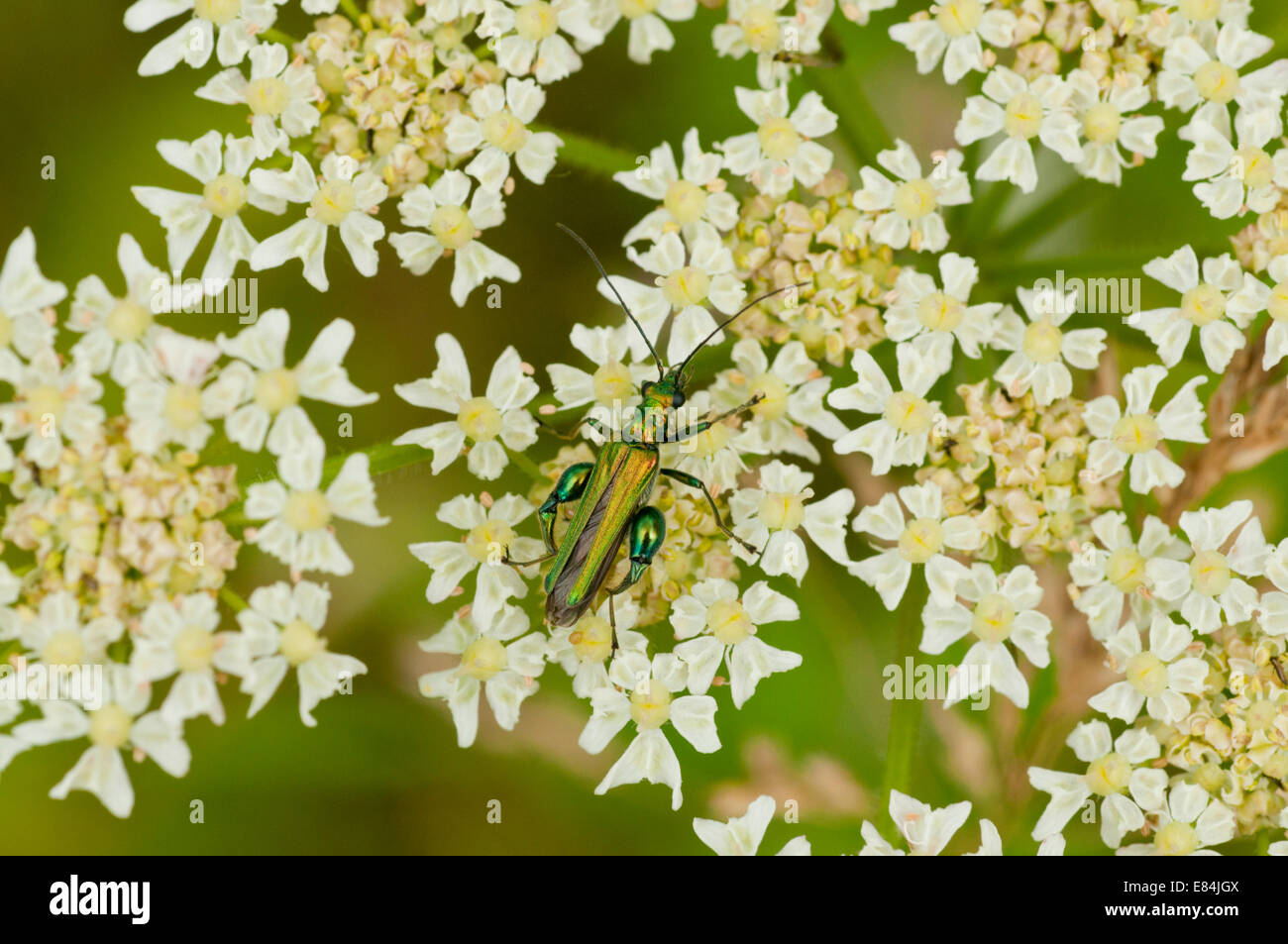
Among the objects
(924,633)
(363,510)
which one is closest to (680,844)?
(924,633)

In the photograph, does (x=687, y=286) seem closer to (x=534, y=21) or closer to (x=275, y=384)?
(x=534, y=21)

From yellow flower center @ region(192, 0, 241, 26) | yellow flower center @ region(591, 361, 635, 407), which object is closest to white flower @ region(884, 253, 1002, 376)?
yellow flower center @ region(591, 361, 635, 407)

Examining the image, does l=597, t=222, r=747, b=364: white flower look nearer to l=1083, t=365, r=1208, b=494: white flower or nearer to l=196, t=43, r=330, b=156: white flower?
l=196, t=43, r=330, b=156: white flower

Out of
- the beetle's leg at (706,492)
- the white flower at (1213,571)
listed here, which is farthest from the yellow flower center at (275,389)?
the white flower at (1213,571)

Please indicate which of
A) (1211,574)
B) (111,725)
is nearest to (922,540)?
(1211,574)

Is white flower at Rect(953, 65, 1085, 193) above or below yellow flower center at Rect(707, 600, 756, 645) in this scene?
above

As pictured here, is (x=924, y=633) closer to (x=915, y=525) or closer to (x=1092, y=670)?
(x=915, y=525)
